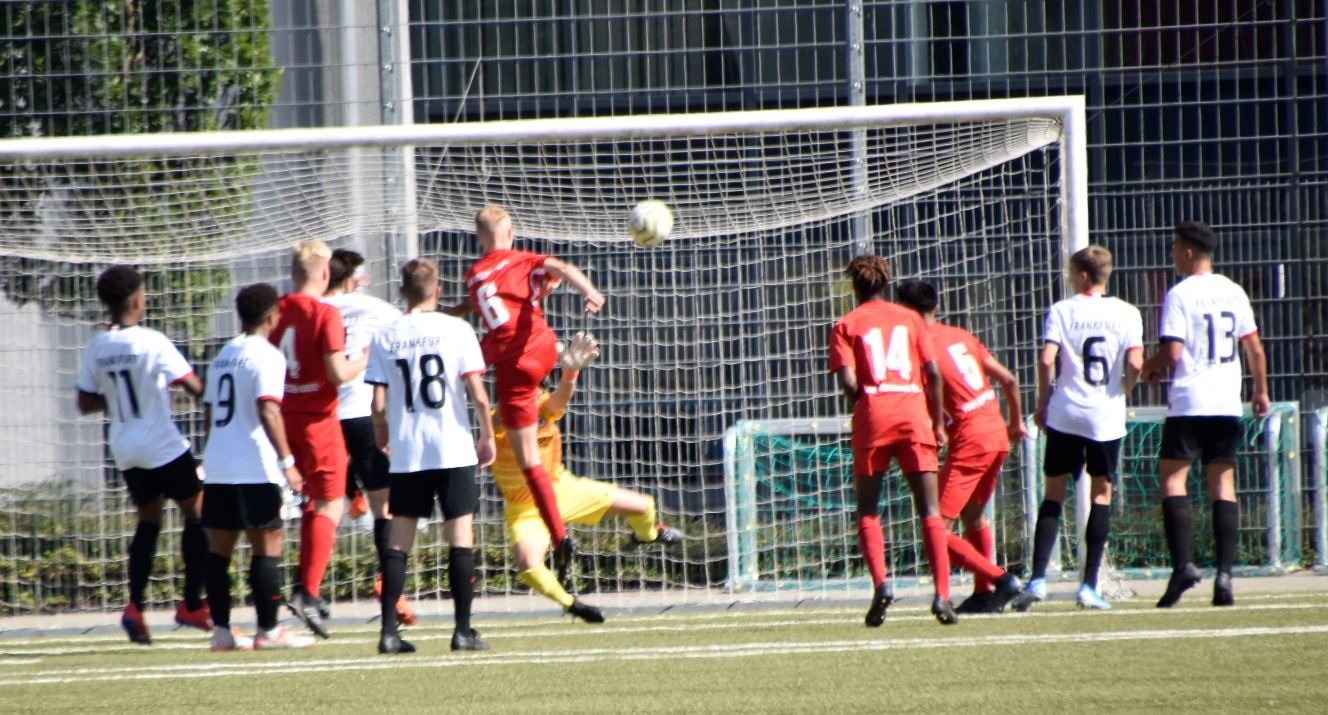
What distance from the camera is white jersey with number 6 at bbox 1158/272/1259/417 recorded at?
24.0 feet

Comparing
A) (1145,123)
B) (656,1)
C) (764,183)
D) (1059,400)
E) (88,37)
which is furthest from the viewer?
(656,1)

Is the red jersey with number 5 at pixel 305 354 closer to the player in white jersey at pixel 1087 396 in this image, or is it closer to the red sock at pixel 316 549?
the red sock at pixel 316 549

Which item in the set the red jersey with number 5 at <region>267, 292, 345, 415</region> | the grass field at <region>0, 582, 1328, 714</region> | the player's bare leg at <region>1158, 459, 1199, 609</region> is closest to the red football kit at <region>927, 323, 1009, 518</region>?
the grass field at <region>0, 582, 1328, 714</region>

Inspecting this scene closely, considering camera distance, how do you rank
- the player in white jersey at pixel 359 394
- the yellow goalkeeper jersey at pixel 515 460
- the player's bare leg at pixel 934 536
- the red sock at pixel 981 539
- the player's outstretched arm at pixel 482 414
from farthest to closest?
the player in white jersey at pixel 359 394 < the red sock at pixel 981 539 < the yellow goalkeeper jersey at pixel 515 460 < the player's bare leg at pixel 934 536 < the player's outstretched arm at pixel 482 414

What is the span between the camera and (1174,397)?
7359 mm

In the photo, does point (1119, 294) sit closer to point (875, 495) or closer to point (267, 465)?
point (875, 495)

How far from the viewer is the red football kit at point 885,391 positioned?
6703 mm

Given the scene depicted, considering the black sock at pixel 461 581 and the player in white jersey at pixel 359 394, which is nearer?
the black sock at pixel 461 581

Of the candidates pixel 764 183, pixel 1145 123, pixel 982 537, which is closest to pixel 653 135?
pixel 764 183

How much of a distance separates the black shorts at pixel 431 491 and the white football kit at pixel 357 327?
1.54 metres

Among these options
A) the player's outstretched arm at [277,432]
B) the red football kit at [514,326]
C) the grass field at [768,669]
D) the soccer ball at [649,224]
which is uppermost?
the soccer ball at [649,224]

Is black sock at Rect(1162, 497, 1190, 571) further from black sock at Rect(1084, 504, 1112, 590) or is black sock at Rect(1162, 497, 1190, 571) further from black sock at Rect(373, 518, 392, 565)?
black sock at Rect(373, 518, 392, 565)

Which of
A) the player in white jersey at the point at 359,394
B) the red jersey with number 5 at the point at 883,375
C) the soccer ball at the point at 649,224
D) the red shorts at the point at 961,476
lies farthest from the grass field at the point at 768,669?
the soccer ball at the point at 649,224

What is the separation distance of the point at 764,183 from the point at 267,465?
3516 millimetres
